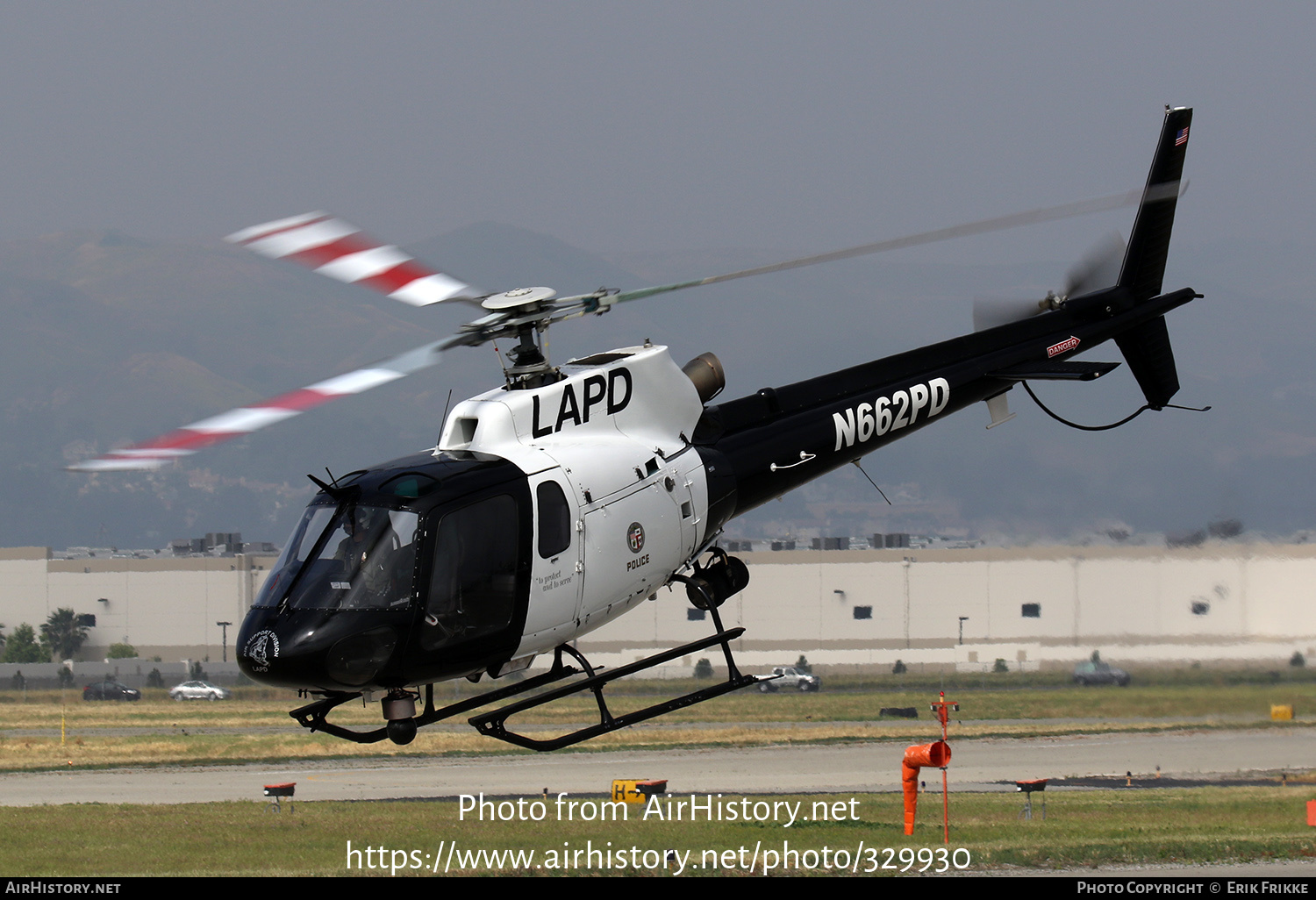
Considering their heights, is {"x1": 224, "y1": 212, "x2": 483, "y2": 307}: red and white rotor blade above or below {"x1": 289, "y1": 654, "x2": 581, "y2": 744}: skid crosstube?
above

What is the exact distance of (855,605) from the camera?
80.9 m

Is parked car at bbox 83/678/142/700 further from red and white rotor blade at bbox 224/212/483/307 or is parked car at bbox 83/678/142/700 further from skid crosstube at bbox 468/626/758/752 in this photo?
red and white rotor blade at bbox 224/212/483/307

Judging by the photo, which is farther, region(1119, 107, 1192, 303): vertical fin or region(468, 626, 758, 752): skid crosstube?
region(1119, 107, 1192, 303): vertical fin

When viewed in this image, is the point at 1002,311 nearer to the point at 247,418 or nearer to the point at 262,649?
the point at 262,649

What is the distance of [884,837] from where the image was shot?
2297 cm

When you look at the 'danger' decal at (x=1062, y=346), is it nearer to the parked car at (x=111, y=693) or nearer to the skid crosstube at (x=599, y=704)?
the skid crosstube at (x=599, y=704)

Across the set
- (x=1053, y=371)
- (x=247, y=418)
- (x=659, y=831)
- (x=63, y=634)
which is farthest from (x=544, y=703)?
(x=63, y=634)

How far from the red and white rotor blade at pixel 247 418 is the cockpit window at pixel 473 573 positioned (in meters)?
1.29

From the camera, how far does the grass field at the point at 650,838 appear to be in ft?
68.1

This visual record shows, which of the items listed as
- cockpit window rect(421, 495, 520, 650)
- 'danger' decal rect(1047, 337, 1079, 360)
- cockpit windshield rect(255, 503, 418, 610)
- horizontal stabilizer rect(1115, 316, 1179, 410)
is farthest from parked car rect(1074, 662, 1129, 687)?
cockpit windshield rect(255, 503, 418, 610)

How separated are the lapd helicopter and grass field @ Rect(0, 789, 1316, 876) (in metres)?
8.09

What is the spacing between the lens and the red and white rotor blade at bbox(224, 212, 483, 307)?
10.4 meters

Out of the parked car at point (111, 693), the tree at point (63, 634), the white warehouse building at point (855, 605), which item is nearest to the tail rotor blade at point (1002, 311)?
the white warehouse building at point (855, 605)
